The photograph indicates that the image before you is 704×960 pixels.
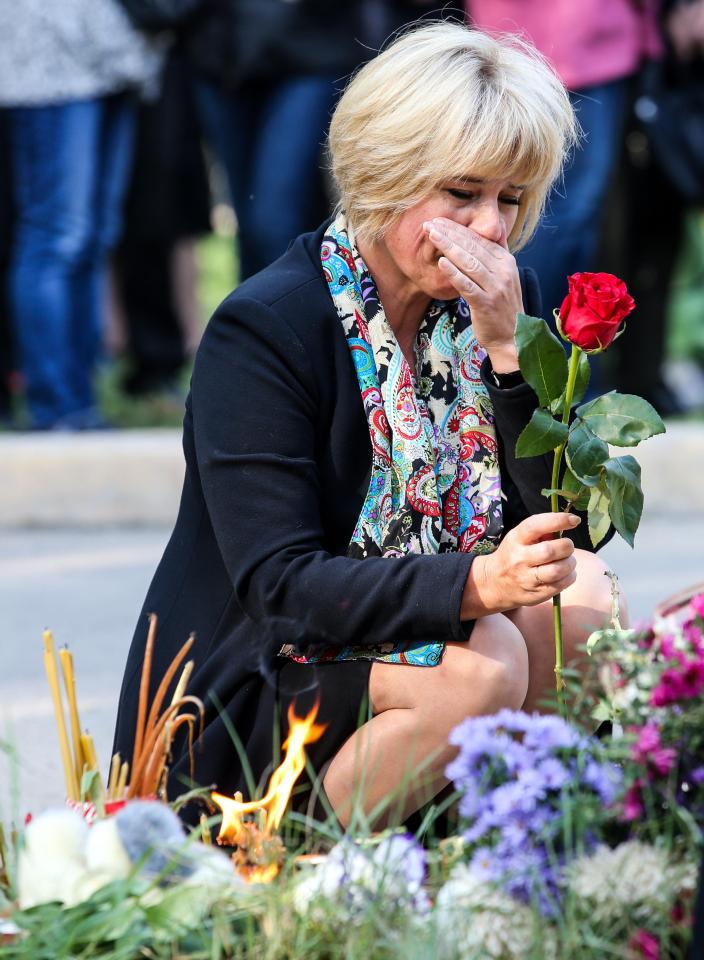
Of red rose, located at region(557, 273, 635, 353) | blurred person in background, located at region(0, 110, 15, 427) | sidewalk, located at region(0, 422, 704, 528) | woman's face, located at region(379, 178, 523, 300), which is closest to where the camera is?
red rose, located at region(557, 273, 635, 353)

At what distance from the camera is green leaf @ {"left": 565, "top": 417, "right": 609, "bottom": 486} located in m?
1.96

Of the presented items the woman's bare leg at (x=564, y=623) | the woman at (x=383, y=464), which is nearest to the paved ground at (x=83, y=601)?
the woman at (x=383, y=464)

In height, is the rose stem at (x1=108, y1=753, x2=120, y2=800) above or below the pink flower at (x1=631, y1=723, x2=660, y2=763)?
below

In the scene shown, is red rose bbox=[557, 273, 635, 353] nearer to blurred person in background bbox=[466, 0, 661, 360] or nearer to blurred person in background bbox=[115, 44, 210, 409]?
blurred person in background bbox=[466, 0, 661, 360]

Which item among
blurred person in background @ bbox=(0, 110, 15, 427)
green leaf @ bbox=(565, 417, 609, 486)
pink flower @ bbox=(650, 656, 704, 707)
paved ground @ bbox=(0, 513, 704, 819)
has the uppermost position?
green leaf @ bbox=(565, 417, 609, 486)

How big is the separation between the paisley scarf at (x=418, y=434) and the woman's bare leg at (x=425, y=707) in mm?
29

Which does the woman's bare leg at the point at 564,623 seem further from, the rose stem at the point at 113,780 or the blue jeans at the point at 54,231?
the blue jeans at the point at 54,231

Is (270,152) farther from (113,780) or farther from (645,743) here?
(645,743)

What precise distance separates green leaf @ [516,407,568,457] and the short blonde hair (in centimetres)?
→ 43

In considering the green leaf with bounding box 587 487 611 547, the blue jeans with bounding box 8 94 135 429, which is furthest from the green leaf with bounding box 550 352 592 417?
the blue jeans with bounding box 8 94 135 429

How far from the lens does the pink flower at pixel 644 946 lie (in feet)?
4.90

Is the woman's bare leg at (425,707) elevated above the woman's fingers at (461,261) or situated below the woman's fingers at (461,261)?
below

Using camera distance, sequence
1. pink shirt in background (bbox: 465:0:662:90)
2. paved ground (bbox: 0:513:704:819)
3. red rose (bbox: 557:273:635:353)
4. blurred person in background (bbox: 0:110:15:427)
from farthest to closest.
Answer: blurred person in background (bbox: 0:110:15:427) → pink shirt in background (bbox: 465:0:662:90) → paved ground (bbox: 0:513:704:819) → red rose (bbox: 557:273:635:353)

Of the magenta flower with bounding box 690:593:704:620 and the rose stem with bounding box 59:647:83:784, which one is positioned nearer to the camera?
the magenta flower with bounding box 690:593:704:620
